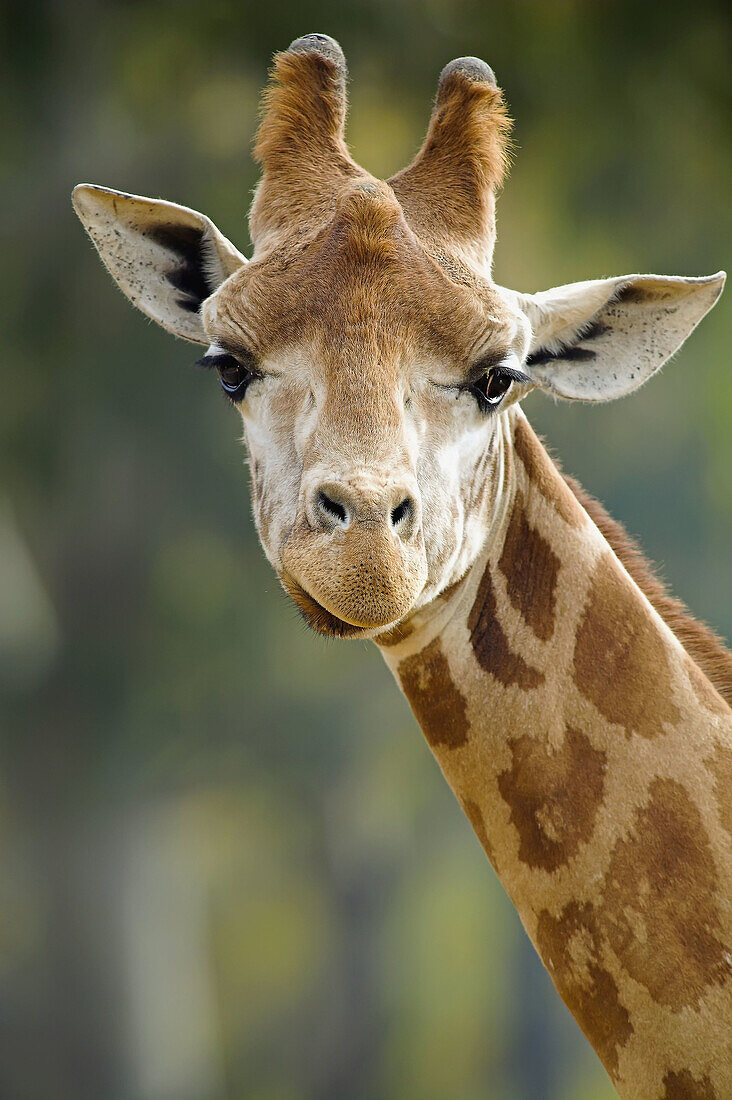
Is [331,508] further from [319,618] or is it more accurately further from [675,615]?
[675,615]

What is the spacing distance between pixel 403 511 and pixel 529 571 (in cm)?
87

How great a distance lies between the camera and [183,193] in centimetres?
1798

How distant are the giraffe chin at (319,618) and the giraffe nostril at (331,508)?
0.78 feet

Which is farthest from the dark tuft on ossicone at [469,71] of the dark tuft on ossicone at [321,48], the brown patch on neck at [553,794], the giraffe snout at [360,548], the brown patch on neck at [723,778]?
the brown patch on neck at [723,778]

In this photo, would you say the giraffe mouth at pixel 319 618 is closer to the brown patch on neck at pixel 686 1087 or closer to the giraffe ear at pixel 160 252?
the giraffe ear at pixel 160 252

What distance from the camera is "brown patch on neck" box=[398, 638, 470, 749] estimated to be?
383 cm

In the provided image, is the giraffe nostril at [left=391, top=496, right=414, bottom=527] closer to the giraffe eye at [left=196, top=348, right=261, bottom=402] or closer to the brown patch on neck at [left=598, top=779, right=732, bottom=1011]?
the giraffe eye at [left=196, top=348, right=261, bottom=402]

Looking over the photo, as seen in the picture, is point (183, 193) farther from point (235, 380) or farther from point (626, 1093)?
point (626, 1093)

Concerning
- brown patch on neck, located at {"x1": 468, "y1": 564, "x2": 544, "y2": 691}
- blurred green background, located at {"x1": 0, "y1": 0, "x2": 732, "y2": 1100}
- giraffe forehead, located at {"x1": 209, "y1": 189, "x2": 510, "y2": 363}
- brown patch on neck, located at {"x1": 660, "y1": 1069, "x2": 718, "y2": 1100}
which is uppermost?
giraffe forehead, located at {"x1": 209, "y1": 189, "x2": 510, "y2": 363}

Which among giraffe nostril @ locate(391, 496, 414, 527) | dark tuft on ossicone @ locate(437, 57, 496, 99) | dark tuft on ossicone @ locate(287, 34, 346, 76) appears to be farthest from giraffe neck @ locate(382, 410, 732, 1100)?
dark tuft on ossicone @ locate(287, 34, 346, 76)

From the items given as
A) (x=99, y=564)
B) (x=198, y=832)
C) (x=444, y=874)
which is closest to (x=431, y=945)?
(x=444, y=874)

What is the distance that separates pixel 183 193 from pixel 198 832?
1000cm

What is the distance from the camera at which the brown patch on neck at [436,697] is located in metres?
3.83

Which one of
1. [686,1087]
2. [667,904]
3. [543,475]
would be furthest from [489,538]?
[686,1087]
